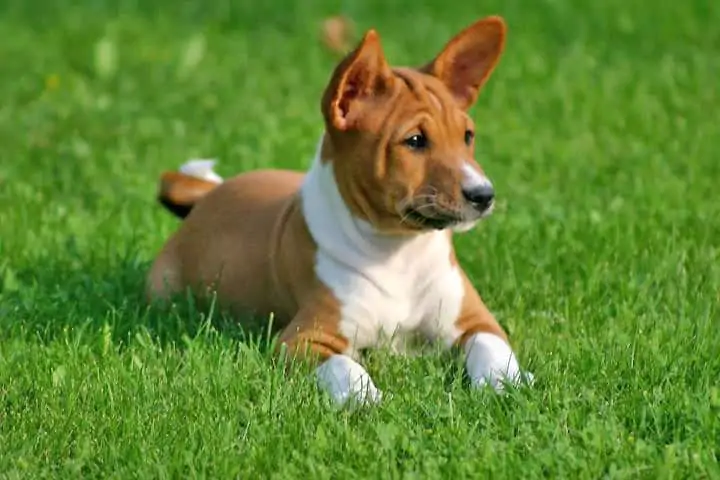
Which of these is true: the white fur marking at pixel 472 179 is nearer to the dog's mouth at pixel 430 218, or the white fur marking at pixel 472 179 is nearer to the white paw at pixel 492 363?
the dog's mouth at pixel 430 218

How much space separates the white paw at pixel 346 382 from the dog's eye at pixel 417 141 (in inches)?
27.9

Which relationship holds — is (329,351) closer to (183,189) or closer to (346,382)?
(346,382)

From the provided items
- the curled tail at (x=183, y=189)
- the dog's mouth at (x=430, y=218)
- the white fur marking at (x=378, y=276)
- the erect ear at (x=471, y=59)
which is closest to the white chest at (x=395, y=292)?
the white fur marking at (x=378, y=276)

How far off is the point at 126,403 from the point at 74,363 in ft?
1.36

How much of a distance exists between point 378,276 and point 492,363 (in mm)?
528

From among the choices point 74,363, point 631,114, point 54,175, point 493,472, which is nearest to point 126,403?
point 74,363

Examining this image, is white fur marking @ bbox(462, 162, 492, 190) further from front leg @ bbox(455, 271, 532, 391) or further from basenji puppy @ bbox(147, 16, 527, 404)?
front leg @ bbox(455, 271, 532, 391)

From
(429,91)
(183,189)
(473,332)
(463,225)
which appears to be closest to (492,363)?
(473,332)

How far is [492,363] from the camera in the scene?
17.2ft

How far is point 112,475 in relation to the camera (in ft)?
14.7

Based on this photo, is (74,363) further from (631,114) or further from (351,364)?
(631,114)

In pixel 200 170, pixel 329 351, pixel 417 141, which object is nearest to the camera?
pixel 417 141

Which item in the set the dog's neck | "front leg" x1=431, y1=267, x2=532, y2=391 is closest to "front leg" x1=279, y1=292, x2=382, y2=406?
the dog's neck

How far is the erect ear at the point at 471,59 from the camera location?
5648 millimetres
